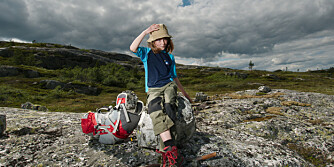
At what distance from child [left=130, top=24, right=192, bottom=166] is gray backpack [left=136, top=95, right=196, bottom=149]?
0.52 meters

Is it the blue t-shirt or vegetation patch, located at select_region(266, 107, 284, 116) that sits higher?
the blue t-shirt

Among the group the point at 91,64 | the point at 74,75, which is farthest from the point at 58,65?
the point at 74,75

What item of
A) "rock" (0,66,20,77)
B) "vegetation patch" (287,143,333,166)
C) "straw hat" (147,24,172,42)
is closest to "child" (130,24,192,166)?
"straw hat" (147,24,172,42)

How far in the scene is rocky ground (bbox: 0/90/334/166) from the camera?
477cm

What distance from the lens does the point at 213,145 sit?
593 centimetres

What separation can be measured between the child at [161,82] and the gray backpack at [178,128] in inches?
20.3

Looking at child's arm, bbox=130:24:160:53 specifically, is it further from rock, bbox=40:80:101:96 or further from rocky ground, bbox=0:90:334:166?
rock, bbox=40:80:101:96

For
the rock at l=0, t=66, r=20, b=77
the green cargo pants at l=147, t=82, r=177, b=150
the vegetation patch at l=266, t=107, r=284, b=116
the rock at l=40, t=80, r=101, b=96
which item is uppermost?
the rock at l=0, t=66, r=20, b=77

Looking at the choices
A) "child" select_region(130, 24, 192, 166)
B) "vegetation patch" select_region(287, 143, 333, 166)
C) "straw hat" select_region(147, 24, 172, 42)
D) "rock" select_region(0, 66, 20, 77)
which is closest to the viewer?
"child" select_region(130, 24, 192, 166)

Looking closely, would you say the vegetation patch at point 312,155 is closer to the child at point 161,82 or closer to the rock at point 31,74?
the child at point 161,82

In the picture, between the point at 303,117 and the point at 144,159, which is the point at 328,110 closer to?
the point at 303,117

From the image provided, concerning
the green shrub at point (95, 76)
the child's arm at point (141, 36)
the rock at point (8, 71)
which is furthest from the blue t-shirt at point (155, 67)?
the rock at point (8, 71)

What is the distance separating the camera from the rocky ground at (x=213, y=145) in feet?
15.6

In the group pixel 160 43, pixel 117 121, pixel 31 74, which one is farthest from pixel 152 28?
pixel 31 74
